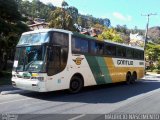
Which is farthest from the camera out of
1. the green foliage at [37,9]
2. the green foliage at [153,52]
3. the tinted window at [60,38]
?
the green foliage at [37,9]

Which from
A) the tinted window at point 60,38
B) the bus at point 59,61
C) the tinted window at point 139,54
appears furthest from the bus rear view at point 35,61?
the tinted window at point 139,54

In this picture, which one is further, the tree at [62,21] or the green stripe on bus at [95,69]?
the tree at [62,21]

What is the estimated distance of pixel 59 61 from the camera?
536 inches

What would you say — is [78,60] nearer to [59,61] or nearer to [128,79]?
[59,61]

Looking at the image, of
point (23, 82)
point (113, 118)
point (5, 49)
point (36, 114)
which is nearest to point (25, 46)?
point (23, 82)

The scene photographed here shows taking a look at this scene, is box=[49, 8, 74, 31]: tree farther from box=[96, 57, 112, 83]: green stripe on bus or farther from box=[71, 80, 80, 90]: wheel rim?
box=[71, 80, 80, 90]: wheel rim

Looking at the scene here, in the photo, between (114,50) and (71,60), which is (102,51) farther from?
(71,60)

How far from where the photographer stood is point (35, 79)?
12734mm

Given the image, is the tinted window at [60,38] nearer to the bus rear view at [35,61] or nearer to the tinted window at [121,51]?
the bus rear view at [35,61]

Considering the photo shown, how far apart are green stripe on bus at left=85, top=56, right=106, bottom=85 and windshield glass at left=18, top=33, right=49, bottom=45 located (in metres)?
3.57

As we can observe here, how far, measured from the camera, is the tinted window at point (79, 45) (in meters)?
15.0

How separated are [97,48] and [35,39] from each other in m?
4.87

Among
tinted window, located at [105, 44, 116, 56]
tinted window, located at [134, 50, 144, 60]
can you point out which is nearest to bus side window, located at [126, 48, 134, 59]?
tinted window, located at [134, 50, 144, 60]

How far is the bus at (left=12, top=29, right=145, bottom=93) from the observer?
42.2 feet
